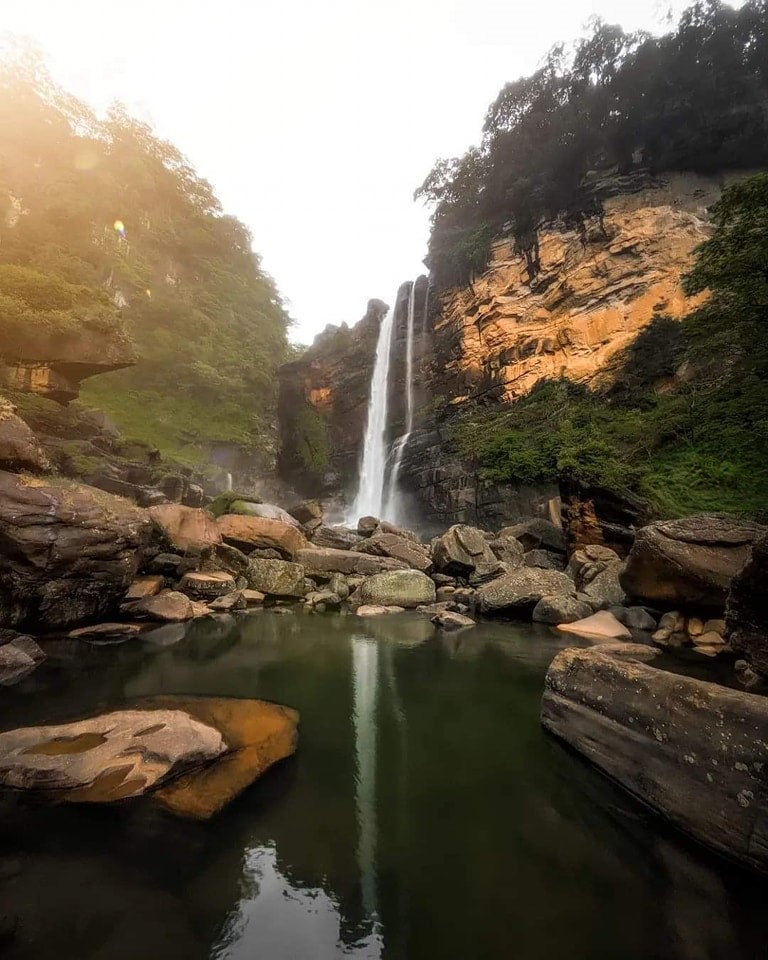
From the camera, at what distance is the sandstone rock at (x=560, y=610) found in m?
9.14

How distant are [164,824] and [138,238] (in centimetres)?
A: 3786

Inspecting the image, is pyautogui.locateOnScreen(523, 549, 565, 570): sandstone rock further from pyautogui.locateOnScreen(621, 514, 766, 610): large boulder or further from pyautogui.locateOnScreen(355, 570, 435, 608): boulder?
pyautogui.locateOnScreen(621, 514, 766, 610): large boulder

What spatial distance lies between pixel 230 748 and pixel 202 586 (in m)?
7.65

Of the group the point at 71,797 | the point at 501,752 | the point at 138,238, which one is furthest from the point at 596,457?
the point at 138,238

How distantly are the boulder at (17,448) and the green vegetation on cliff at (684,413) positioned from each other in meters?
14.1

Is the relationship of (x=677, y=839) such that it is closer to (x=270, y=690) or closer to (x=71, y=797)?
(x=71, y=797)

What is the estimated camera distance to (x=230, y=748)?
3293 millimetres

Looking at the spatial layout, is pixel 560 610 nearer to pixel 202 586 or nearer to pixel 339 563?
pixel 339 563

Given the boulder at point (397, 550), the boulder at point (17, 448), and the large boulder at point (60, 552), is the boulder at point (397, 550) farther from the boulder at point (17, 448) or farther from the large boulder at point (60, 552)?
the boulder at point (17, 448)

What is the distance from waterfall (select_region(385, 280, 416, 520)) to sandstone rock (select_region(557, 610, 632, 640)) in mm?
15454

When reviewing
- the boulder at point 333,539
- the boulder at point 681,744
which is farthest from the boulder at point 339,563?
the boulder at point 681,744

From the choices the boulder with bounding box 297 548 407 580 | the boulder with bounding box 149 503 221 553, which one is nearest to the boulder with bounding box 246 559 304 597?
the boulder with bounding box 297 548 407 580

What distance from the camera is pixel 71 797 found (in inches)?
103

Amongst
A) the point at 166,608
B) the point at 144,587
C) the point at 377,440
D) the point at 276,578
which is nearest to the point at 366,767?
the point at 166,608
